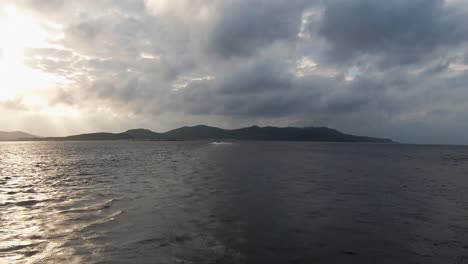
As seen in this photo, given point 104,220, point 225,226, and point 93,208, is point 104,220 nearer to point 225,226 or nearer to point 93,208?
point 93,208

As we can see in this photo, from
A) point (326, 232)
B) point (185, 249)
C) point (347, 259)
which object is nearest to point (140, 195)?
point (185, 249)

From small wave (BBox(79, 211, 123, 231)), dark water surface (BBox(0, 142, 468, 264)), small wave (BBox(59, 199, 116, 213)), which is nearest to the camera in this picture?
dark water surface (BBox(0, 142, 468, 264))

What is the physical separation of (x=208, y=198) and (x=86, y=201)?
9.38 meters

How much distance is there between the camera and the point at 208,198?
76.5ft

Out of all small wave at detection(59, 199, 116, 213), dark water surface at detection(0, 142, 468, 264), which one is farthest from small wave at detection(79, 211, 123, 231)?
small wave at detection(59, 199, 116, 213)

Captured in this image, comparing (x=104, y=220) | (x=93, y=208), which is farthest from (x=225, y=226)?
(x=93, y=208)

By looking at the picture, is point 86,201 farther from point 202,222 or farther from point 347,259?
point 347,259

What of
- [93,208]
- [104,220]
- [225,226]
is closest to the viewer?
[225,226]

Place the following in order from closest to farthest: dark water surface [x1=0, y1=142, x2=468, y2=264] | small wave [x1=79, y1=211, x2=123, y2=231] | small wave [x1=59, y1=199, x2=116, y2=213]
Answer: dark water surface [x1=0, y1=142, x2=468, y2=264], small wave [x1=79, y1=211, x2=123, y2=231], small wave [x1=59, y1=199, x2=116, y2=213]

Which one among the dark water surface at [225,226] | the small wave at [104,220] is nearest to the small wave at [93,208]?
the dark water surface at [225,226]

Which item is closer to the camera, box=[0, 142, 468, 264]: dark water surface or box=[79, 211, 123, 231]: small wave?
box=[0, 142, 468, 264]: dark water surface

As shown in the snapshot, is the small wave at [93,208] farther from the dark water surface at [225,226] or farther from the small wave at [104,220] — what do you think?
the small wave at [104,220]

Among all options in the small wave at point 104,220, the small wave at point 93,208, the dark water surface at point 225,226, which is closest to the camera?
the dark water surface at point 225,226

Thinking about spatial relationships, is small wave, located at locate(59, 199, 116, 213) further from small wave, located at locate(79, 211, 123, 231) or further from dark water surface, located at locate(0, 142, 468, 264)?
small wave, located at locate(79, 211, 123, 231)
